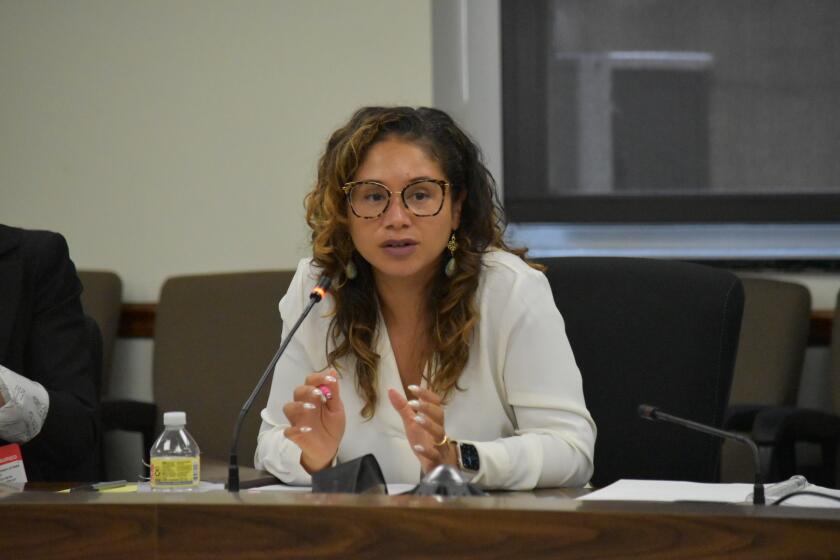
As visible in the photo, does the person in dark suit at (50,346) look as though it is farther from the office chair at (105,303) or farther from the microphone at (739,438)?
the office chair at (105,303)

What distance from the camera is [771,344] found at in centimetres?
336


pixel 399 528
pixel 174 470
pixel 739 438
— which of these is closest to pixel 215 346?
pixel 174 470

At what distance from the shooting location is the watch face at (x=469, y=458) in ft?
5.98

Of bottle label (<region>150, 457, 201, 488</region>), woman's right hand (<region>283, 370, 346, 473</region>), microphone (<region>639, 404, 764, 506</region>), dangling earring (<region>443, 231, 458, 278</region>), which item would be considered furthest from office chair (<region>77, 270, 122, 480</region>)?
microphone (<region>639, 404, 764, 506</region>)

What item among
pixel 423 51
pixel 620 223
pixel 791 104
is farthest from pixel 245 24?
pixel 791 104

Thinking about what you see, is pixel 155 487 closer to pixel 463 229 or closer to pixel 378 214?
pixel 378 214

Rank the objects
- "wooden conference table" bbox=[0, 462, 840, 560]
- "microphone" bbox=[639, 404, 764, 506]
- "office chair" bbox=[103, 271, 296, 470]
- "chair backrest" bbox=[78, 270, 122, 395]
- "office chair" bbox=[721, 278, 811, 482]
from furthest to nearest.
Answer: "chair backrest" bbox=[78, 270, 122, 395]
"office chair" bbox=[103, 271, 296, 470]
"office chair" bbox=[721, 278, 811, 482]
"microphone" bbox=[639, 404, 764, 506]
"wooden conference table" bbox=[0, 462, 840, 560]

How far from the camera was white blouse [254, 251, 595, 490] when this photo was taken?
6.53 ft

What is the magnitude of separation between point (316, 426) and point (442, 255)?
45cm

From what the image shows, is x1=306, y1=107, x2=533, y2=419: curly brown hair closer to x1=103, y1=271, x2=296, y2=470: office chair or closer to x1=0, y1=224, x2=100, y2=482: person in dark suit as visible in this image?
x1=0, y1=224, x2=100, y2=482: person in dark suit

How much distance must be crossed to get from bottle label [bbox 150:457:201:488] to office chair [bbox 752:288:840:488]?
1704 mm

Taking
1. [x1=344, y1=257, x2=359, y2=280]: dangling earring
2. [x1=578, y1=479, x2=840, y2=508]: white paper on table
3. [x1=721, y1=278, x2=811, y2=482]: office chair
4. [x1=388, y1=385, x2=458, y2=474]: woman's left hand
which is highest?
[x1=344, y1=257, x2=359, y2=280]: dangling earring

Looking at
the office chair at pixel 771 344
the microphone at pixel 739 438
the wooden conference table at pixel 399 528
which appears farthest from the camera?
the office chair at pixel 771 344

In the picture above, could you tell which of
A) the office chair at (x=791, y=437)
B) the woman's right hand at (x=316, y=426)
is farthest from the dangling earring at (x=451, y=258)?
the office chair at (x=791, y=437)
